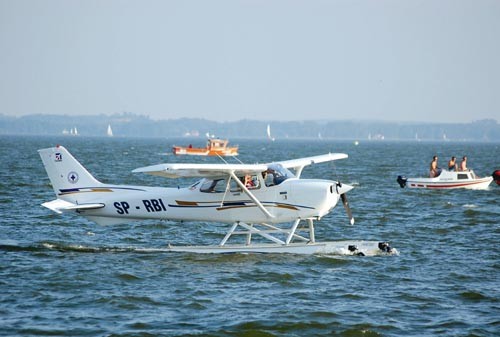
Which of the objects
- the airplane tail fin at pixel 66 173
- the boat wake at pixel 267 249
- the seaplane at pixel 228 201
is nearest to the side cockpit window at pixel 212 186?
the seaplane at pixel 228 201

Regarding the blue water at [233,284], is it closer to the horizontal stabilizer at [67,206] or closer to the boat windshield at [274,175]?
the horizontal stabilizer at [67,206]

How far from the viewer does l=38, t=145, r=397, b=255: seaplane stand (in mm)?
19875

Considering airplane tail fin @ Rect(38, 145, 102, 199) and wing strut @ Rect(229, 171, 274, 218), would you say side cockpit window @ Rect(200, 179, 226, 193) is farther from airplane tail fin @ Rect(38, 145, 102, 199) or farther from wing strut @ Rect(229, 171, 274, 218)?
airplane tail fin @ Rect(38, 145, 102, 199)

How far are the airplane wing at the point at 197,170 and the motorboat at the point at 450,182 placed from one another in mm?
23493

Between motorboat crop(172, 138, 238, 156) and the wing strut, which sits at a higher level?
the wing strut

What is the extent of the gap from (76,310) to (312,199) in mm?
6902

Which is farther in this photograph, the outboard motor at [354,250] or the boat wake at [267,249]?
the outboard motor at [354,250]

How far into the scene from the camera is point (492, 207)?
33.9 meters

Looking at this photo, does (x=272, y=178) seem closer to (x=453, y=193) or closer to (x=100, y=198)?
(x=100, y=198)

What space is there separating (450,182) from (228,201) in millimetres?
24182

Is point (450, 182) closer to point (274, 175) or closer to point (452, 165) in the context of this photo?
point (452, 165)

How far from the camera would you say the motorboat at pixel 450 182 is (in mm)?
41844

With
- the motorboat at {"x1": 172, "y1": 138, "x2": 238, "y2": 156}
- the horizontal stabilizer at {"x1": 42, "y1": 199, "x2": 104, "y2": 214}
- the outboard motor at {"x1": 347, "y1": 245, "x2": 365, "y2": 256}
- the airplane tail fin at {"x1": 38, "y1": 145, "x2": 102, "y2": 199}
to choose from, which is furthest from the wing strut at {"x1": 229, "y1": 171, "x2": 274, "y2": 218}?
the motorboat at {"x1": 172, "y1": 138, "x2": 238, "y2": 156}

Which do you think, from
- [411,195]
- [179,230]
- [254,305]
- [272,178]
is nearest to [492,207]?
[411,195]
